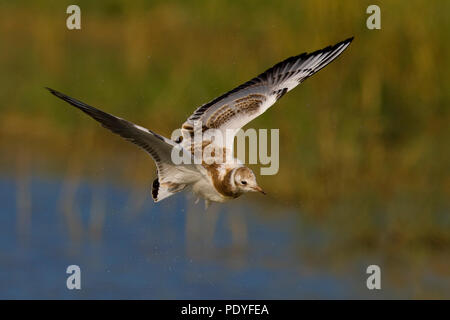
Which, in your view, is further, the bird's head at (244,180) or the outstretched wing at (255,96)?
the outstretched wing at (255,96)

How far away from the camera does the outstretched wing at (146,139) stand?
6.57 meters

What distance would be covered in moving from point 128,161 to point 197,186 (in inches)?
173

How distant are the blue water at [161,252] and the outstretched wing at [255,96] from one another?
6.95ft

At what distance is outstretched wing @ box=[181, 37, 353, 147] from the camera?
8.02 m

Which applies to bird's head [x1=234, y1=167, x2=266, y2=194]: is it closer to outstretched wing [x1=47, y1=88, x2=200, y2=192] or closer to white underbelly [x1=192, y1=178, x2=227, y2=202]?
white underbelly [x1=192, y1=178, x2=227, y2=202]

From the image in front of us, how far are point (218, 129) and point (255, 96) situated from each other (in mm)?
488

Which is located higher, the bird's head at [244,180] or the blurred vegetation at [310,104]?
the blurred vegetation at [310,104]

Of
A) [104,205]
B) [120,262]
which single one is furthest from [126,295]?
[104,205]

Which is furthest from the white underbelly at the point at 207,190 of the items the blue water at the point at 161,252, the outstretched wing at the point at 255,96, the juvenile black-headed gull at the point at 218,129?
the blue water at the point at 161,252

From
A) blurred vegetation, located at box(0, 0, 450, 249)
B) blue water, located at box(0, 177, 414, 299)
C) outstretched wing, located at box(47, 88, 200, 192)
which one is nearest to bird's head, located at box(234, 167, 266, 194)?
outstretched wing, located at box(47, 88, 200, 192)

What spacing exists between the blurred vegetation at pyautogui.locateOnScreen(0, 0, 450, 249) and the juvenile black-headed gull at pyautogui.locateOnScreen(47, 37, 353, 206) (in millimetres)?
2464

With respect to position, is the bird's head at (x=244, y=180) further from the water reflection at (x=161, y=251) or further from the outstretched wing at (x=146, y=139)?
the water reflection at (x=161, y=251)

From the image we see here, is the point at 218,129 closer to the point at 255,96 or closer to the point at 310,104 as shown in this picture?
the point at 255,96

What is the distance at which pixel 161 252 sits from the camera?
33.5ft
